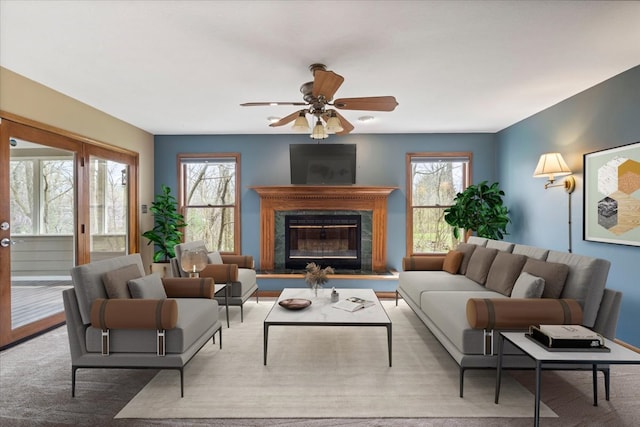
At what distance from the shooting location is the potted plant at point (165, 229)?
204 inches

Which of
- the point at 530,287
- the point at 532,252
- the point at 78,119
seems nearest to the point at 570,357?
the point at 530,287

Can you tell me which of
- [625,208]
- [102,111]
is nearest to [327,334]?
[625,208]

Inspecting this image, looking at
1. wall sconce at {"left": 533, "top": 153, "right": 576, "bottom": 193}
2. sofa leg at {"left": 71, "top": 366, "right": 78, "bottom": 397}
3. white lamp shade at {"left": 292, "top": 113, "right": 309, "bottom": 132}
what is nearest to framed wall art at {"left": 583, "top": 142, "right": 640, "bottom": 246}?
wall sconce at {"left": 533, "top": 153, "right": 576, "bottom": 193}

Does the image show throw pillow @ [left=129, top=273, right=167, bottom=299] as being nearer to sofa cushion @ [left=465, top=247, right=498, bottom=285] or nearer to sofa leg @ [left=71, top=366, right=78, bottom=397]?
sofa leg @ [left=71, top=366, right=78, bottom=397]

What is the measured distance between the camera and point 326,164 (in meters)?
5.35

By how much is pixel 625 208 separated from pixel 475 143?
2700 millimetres

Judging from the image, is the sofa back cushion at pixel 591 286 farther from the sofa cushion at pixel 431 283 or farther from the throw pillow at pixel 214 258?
the throw pillow at pixel 214 258

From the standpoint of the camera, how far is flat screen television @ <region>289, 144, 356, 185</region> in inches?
210

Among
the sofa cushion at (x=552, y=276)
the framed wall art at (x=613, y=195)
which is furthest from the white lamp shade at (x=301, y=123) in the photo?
the framed wall art at (x=613, y=195)

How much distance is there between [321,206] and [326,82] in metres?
3.16

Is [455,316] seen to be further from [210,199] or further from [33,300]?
[210,199]

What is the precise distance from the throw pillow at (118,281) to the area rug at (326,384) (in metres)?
0.68

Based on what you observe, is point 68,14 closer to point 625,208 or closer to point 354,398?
point 354,398

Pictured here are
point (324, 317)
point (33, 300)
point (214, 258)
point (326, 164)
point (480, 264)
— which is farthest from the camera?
point (326, 164)
